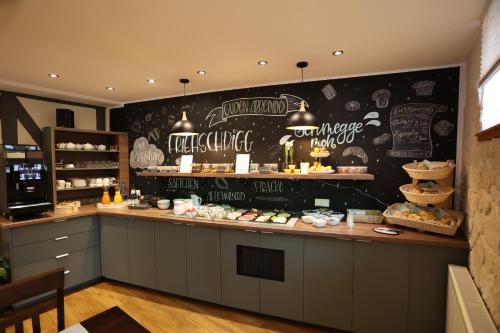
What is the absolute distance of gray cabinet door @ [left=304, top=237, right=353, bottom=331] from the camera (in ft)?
7.64

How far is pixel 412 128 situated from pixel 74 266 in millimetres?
4236

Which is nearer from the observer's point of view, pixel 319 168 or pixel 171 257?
pixel 319 168

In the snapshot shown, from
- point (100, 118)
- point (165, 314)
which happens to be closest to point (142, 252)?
point (165, 314)

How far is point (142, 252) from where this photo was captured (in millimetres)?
3195

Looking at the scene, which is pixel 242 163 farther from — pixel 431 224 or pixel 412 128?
pixel 431 224

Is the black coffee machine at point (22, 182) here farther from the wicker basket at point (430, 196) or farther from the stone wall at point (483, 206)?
the stone wall at point (483, 206)

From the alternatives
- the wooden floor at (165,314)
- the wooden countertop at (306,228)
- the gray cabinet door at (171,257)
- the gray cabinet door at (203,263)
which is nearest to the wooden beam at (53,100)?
the wooden countertop at (306,228)

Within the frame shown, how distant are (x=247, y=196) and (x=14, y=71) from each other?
9.46 ft

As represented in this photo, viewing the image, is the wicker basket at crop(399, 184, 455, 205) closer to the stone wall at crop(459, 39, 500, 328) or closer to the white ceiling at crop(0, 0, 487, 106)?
the stone wall at crop(459, 39, 500, 328)

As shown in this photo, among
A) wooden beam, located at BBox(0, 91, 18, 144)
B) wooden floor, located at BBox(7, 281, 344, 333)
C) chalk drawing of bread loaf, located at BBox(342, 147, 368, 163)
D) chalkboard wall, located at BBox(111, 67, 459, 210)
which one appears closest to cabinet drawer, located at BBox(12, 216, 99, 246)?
wooden floor, located at BBox(7, 281, 344, 333)

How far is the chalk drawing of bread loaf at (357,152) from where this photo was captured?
2.90 metres

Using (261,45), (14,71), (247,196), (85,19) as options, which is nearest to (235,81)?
(261,45)

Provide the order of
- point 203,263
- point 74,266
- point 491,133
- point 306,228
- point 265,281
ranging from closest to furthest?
point 491,133 → point 306,228 → point 265,281 → point 203,263 → point 74,266

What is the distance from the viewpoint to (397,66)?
2.63m
